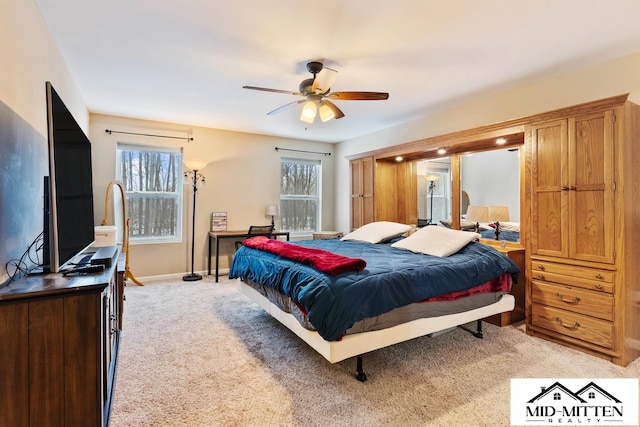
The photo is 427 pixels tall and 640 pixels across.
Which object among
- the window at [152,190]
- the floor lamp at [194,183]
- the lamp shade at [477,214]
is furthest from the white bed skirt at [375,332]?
the window at [152,190]

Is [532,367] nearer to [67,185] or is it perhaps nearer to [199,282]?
[67,185]

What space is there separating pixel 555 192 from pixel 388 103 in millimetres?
2054

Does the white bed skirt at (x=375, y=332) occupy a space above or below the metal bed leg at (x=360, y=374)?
above

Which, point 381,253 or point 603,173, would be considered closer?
point 603,173

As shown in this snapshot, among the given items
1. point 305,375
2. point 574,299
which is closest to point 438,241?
point 574,299

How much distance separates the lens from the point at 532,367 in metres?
2.27

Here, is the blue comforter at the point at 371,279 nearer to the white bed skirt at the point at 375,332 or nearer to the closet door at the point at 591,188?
the white bed skirt at the point at 375,332

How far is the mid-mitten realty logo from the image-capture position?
5.75 ft

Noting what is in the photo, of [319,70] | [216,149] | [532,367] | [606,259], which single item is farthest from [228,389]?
[216,149]

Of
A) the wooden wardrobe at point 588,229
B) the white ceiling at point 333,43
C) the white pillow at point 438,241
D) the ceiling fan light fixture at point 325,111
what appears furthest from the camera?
the ceiling fan light fixture at point 325,111

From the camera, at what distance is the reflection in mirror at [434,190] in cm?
414

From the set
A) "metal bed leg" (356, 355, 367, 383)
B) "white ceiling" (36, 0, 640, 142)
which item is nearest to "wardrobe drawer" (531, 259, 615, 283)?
"white ceiling" (36, 0, 640, 142)

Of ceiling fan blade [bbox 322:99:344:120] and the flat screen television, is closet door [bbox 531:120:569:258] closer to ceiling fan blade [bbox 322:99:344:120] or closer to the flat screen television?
ceiling fan blade [bbox 322:99:344:120]

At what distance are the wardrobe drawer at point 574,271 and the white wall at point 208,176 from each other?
410 cm
